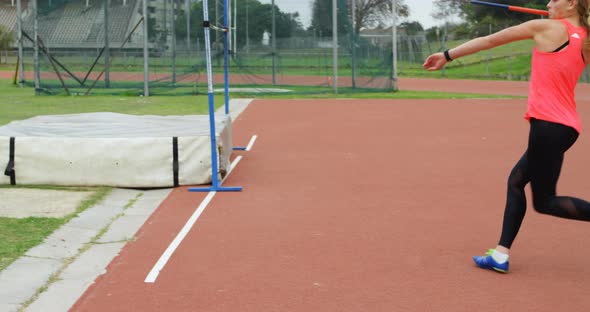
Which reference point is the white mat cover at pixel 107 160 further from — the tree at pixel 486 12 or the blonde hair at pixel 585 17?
the tree at pixel 486 12

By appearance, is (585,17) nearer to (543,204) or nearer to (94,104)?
(543,204)

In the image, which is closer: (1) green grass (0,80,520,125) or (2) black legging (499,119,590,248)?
(2) black legging (499,119,590,248)

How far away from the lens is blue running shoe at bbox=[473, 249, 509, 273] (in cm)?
578

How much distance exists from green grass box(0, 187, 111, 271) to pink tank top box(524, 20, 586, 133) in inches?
146

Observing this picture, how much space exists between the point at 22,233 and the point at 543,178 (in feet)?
13.2

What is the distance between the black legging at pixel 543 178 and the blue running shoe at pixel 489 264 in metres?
0.13

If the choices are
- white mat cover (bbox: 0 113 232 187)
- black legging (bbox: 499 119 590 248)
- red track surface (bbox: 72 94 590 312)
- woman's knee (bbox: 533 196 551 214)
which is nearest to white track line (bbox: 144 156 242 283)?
red track surface (bbox: 72 94 590 312)

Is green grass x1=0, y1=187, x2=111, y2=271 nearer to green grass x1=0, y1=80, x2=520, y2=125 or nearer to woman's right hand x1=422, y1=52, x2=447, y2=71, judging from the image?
woman's right hand x1=422, y1=52, x2=447, y2=71

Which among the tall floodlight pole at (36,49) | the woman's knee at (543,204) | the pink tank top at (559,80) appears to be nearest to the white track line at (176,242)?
the woman's knee at (543,204)

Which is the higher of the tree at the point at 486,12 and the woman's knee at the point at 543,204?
the tree at the point at 486,12

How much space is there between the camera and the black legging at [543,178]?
5.43 m

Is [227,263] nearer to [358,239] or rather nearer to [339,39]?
[358,239]

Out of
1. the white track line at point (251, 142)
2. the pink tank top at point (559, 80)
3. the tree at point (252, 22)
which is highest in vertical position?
the tree at point (252, 22)

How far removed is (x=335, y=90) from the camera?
27.0 meters
